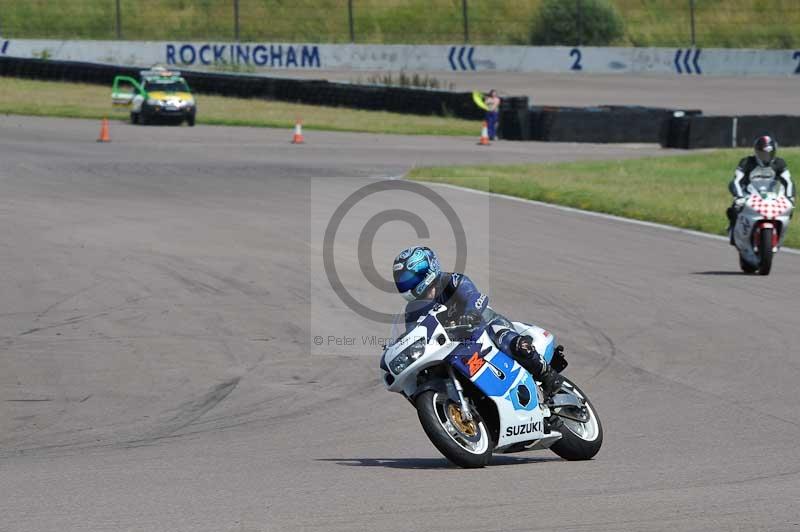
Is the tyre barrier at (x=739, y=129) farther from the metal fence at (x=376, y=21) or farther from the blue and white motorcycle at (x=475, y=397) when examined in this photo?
the blue and white motorcycle at (x=475, y=397)

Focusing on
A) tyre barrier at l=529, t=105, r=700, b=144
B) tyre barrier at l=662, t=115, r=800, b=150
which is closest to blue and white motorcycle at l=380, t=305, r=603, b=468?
tyre barrier at l=662, t=115, r=800, b=150

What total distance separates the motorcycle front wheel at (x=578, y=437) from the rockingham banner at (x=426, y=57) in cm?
4532

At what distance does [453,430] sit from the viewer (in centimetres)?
756

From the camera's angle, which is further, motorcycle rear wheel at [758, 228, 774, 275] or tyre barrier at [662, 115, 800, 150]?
tyre barrier at [662, 115, 800, 150]

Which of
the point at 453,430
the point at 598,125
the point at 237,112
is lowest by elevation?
the point at 598,125

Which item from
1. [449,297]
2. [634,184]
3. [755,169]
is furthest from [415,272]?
[634,184]

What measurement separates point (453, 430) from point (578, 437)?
0.97m

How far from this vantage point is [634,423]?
9289mm

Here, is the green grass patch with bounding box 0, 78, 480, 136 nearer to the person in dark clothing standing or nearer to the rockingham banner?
the person in dark clothing standing

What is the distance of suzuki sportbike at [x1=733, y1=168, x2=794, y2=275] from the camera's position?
16.0m

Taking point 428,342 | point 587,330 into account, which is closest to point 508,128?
point 587,330

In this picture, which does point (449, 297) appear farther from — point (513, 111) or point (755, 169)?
point (513, 111)

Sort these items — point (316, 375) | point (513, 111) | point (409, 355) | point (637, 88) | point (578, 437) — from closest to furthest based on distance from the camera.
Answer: point (409, 355)
point (578, 437)
point (316, 375)
point (513, 111)
point (637, 88)

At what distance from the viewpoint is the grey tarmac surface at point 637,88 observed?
45.6 meters
